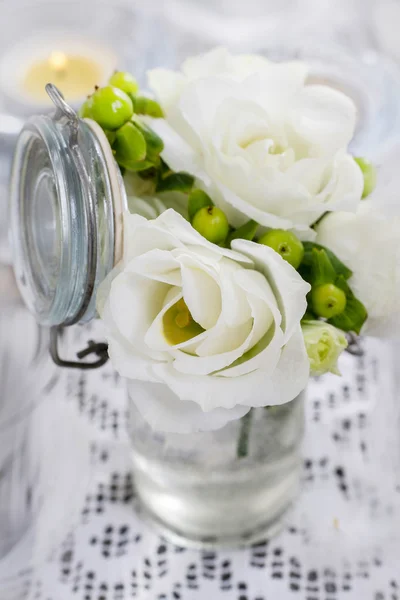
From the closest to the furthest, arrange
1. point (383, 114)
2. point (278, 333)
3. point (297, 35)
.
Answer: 1. point (278, 333)
2. point (383, 114)
3. point (297, 35)

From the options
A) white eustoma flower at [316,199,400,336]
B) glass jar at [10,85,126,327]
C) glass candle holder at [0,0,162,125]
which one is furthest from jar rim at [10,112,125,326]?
glass candle holder at [0,0,162,125]

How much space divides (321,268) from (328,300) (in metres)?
0.01

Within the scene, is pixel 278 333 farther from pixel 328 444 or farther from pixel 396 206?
pixel 328 444

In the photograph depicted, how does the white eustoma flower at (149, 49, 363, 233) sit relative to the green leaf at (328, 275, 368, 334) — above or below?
above

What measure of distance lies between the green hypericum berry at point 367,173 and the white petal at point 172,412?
0.41 feet

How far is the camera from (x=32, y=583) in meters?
0.43

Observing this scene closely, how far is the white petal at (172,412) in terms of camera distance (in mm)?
314

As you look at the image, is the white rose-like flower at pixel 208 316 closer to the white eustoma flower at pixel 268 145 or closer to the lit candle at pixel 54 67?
the white eustoma flower at pixel 268 145

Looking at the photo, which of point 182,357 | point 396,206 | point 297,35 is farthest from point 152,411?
point 297,35

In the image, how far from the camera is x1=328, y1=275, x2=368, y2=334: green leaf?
333 millimetres

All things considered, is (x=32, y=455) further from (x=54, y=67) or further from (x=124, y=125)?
(x=54, y=67)

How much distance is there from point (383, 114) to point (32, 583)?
413 mm

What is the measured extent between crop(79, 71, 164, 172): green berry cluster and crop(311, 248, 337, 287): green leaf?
3.4 inches

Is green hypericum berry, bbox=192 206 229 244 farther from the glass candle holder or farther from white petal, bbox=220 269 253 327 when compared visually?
the glass candle holder
